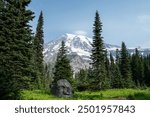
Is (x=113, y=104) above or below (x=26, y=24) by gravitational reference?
below

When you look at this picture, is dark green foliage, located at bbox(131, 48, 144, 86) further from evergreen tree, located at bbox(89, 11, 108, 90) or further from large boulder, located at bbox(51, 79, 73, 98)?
large boulder, located at bbox(51, 79, 73, 98)

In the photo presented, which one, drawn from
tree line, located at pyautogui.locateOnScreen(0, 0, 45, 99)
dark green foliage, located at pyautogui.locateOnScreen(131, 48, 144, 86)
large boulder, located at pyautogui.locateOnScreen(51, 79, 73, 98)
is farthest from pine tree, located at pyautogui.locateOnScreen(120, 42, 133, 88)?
large boulder, located at pyautogui.locateOnScreen(51, 79, 73, 98)

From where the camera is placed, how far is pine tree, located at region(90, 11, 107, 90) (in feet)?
201

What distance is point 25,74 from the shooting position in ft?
118

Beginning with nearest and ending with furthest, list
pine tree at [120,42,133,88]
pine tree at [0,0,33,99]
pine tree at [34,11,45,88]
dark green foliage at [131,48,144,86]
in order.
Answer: pine tree at [0,0,33,99], pine tree at [34,11,45,88], pine tree at [120,42,133,88], dark green foliage at [131,48,144,86]

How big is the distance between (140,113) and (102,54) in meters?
54.7

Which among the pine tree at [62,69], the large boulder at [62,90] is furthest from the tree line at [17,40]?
the pine tree at [62,69]

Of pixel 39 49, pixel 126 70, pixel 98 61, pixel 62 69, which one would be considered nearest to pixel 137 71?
Answer: pixel 126 70

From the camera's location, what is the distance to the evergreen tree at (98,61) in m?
61.2

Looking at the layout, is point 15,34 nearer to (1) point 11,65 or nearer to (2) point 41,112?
(1) point 11,65

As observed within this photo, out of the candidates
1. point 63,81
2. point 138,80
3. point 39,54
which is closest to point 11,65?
point 63,81

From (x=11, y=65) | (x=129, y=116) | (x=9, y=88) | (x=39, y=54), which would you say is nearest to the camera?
(x=129, y=116)

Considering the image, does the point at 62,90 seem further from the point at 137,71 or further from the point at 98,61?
the point at 137,71

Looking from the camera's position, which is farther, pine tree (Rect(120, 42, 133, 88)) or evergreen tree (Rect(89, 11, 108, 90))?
pine tree (Rect(120, 42, 133, 88))
